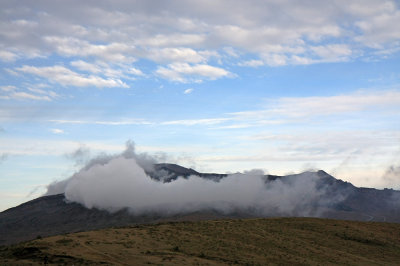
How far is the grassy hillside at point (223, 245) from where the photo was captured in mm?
46688

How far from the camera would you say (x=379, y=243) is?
7400 centimetres

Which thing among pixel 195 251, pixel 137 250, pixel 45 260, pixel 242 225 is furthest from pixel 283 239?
pixel 45 260

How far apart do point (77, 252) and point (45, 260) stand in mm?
4796

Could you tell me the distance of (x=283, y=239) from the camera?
66938mm

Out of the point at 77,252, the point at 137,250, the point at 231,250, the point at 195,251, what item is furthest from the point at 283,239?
the point at 77,252

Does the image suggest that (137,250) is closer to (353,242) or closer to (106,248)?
(106,248)

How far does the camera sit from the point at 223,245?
58.4 metres

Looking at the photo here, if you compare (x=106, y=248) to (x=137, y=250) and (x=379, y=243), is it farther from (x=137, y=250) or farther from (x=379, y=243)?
(x=379, y=243)

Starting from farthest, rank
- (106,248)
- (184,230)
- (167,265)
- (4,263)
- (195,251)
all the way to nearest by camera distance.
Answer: (184,230)
(195,251)
(106,248)
(167,265)
(4,263)

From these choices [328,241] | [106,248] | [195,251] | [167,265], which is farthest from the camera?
[328,241]

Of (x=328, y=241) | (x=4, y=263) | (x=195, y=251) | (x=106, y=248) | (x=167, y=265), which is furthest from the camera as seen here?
(x=328, y=241)

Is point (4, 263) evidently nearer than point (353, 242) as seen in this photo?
Yes

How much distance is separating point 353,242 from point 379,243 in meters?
5.55

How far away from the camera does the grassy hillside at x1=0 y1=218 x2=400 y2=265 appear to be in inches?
1838
